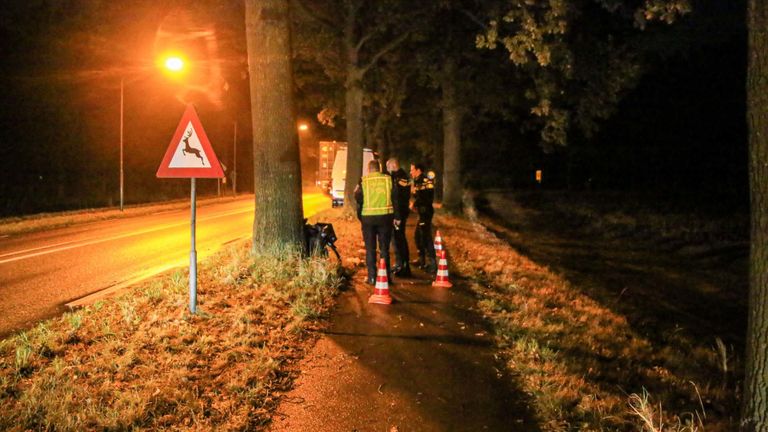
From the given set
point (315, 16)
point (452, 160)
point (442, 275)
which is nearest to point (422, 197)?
point (442, 275)

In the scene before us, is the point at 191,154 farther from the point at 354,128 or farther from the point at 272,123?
the point at 354,128

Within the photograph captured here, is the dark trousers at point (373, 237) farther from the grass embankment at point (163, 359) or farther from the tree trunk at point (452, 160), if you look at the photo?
the tree trunk at point (452, 160)

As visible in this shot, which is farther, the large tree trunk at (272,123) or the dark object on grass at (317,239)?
the dark object on grass at (317,239)

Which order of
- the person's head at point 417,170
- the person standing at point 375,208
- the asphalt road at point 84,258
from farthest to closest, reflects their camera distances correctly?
the person's head at point 417,170
the person standing at point 375,208
the asphalt road at point 84,258

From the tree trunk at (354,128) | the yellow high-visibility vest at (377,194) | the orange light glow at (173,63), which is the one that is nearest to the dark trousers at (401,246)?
the yellow high-visibility vest at (377,194)

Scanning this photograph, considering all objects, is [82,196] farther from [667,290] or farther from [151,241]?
[667,290]

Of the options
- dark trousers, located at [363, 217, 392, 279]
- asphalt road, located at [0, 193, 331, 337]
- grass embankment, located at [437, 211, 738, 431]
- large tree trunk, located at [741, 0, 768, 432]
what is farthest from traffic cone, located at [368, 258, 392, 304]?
large tree trunk, located at [741, 0, 768, 432]

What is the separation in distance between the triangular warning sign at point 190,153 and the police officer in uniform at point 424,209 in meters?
4.79

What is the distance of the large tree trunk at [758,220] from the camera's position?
4.43 meters

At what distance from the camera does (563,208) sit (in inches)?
1540

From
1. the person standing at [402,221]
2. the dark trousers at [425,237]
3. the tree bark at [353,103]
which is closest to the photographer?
the person standing at [402,221]

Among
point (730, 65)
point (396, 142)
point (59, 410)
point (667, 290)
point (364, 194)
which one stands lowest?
point (667, 290)

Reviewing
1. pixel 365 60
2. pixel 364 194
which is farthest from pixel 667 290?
pixel 365 60

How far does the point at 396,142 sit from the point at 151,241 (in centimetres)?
3526
